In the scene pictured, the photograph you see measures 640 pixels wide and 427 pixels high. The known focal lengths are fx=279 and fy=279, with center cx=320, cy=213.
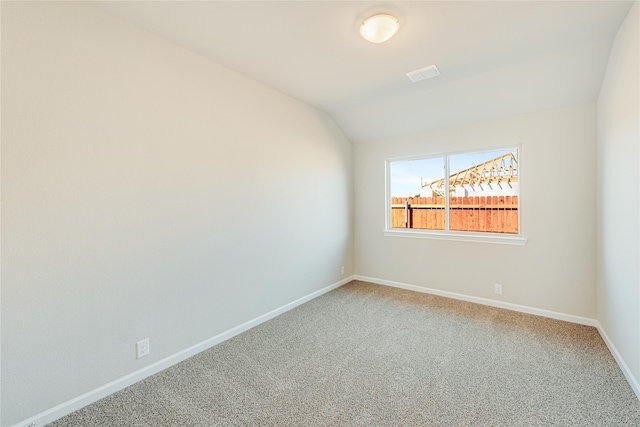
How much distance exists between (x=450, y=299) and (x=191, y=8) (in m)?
3.91

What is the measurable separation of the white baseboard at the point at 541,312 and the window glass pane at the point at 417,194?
0.86m

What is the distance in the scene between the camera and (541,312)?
9.96 ft

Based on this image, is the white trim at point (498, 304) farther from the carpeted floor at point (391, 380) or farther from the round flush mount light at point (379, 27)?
the round flush mount light at point (379, 27)

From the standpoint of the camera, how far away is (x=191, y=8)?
182cm

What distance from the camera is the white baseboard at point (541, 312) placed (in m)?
1.93

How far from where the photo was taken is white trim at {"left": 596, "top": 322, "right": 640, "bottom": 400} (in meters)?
1.79

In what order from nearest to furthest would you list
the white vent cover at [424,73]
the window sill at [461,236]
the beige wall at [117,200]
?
the beige wall at [117,200], the white vent cover at [424,73], the window sill at [461,236]

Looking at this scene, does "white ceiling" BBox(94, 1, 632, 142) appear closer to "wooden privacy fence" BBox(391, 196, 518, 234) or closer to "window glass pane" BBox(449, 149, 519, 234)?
"window glass pane" BBox(449, 149, 519, 234)

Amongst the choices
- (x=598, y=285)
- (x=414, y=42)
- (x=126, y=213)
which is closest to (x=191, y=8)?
(x=126, y=213)

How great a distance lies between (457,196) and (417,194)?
53cm

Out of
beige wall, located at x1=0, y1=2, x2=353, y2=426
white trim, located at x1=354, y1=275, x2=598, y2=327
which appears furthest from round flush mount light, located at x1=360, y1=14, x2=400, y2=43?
white trim, located at x1=354, y1=275, x2=598, y2=327

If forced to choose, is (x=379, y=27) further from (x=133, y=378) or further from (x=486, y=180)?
(x=133, y=378)

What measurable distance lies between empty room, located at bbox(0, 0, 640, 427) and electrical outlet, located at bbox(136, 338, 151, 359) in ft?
0.06

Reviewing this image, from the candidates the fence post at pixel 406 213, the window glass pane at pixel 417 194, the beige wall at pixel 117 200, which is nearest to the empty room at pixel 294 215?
the beige wall at pixel 117 200
